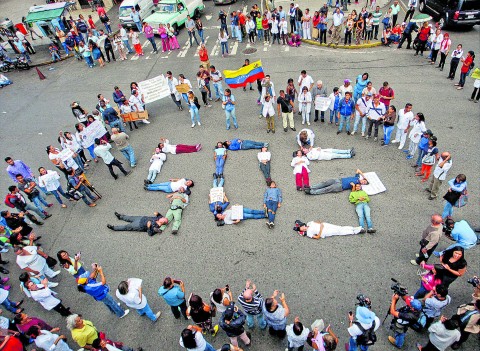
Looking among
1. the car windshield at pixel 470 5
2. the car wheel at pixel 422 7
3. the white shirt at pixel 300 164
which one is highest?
the car windshield at pixel 470 5

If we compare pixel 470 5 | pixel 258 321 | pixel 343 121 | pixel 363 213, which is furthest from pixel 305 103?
pixel 470 5

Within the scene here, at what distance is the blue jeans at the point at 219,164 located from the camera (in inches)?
408

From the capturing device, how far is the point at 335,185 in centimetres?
928

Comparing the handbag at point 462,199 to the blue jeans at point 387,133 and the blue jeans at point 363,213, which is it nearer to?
the blue jeans at point 363,213

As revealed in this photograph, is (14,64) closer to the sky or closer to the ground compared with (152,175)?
closer to the sky

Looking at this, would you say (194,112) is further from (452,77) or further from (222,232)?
(452,77)

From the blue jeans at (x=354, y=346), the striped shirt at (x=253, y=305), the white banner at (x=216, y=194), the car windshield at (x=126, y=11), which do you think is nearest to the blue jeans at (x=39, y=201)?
the white banner at (x=216, y=194)

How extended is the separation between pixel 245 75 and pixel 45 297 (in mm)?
9954

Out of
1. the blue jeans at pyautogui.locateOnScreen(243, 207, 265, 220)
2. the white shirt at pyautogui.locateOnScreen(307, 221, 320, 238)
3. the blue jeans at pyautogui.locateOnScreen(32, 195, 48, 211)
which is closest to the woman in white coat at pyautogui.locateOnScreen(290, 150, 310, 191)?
the blue jeans at pyautogui.locateOnScreen(243, 207, 265, 220)

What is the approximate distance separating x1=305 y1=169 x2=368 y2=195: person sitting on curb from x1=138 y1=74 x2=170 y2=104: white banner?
7714mm

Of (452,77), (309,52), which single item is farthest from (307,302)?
(309,52)

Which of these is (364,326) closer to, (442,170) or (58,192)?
(442,170)

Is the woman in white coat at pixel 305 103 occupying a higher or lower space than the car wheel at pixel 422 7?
lower

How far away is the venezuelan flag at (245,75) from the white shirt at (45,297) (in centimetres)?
956
